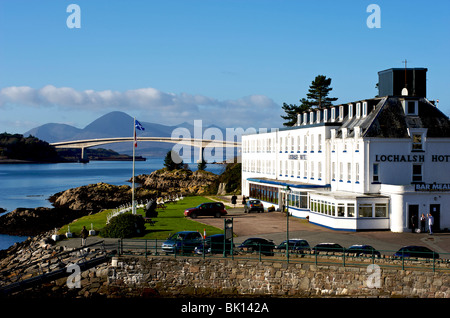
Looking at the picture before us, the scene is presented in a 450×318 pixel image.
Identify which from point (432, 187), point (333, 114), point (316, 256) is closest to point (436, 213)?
point (432, 187)

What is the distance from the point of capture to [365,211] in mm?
40625

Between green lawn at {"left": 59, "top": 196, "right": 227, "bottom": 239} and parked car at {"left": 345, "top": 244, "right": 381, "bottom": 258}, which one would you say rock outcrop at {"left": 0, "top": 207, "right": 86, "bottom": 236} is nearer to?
green lawn at {"left": 59, "top": 196, "right": 227, "bottom": 239}

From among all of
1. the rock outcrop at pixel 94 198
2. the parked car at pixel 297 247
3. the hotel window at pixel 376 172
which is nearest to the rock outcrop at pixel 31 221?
the rock outcrop at pixel 94 198

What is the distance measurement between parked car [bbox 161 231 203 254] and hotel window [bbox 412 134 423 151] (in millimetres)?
22584

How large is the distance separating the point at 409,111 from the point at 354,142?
6.24 metres

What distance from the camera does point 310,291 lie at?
2794 centimetres

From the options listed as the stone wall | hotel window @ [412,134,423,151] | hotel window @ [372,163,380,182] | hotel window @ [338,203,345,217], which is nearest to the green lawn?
the stone wall

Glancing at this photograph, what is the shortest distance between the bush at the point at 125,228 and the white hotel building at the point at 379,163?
53.6ft

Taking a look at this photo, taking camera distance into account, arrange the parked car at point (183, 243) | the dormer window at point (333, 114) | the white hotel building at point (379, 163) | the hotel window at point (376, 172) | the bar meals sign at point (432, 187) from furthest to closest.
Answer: the dormer window at point (333, 114)
the hotel window at point (376, 172)
the white hotel building at point (379, 163)
the bar meals sign at point (432, 187)
the parked car at point (183, 243)

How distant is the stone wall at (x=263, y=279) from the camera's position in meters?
26.7

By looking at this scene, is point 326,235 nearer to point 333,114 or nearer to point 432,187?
point 432,187

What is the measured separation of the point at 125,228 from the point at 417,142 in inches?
1044

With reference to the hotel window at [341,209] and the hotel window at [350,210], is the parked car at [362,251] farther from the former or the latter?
the hotel window at [341,209]

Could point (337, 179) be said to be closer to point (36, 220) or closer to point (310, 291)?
point (310, 291)
